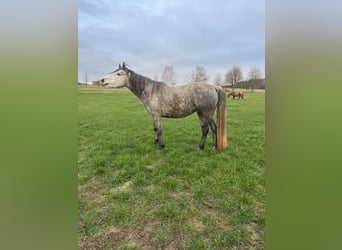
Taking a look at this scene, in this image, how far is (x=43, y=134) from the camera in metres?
0.68

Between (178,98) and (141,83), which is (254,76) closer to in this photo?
(178,98)

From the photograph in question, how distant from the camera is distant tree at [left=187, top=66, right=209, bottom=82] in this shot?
2068 millimetres

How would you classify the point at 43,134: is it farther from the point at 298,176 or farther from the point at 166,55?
the point at 166,55

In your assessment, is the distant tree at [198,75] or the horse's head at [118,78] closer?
the distant tree at [198,75]

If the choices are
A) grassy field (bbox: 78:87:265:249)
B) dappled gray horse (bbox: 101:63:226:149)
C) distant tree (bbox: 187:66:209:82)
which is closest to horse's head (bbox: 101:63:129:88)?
dappled gray horse (bbox: 101:63:226:149)

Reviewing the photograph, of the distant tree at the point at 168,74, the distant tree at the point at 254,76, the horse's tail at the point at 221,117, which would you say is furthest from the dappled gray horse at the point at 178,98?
the distant tree at the point at 254,76

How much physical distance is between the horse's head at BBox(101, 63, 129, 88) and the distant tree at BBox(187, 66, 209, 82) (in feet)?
2.62

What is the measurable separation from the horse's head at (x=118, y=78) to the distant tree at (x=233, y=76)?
129 centimetres

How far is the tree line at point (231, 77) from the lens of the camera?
103 cm

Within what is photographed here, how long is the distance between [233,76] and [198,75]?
2.15 ft

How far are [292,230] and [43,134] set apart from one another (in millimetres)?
853

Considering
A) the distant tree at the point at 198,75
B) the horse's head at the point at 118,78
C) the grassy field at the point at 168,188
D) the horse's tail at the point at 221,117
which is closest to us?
the grassy field at the point at 168,188

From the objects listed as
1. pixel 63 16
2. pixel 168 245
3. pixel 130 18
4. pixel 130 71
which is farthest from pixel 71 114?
pixel 130 71

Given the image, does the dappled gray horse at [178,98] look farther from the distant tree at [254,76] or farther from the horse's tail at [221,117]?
the distant tree at [254,76]
